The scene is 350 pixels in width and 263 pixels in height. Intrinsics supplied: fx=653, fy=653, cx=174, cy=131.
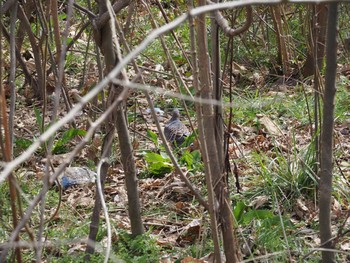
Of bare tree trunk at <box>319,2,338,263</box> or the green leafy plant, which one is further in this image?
the green leafy plant

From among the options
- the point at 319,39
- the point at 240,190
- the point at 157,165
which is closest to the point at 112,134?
the point at 240,190

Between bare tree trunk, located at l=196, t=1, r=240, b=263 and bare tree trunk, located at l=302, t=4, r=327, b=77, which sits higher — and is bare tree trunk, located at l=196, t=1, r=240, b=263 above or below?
below

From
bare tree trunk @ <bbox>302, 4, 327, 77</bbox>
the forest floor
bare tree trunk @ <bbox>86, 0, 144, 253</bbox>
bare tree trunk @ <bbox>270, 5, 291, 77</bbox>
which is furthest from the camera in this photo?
bare tree trunk @ <bbox>270, 5, 291, 77</bbox>

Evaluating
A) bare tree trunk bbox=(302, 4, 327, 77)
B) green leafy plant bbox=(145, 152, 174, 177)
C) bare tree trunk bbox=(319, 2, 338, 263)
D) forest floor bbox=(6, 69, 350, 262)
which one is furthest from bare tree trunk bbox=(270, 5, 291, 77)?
bare tree trunk bbox=(319, 2, 338, 263)

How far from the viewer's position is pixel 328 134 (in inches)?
84.4

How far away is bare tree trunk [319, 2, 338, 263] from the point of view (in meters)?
1.96

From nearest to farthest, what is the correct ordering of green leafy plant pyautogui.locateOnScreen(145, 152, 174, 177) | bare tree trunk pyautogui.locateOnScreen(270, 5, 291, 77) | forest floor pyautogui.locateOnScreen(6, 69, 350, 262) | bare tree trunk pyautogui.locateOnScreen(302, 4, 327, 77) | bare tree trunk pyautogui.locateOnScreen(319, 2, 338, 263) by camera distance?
bare tree trunk pyautogui.locateOnScreen(319, 2, 338, 263), forest floor pyautogui.locateOnScreen(6, 69, 350, 262), bare tree trunk pyautogui.locateOnScreen(302, 4, 327, 77), green leafy plant pyautogui.locateOnScreen(145, 152, 174, 177), bare tree trunk pyautogui.locateOnScreen(270, 5, 291, 77)

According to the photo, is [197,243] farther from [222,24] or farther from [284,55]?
[284,55]

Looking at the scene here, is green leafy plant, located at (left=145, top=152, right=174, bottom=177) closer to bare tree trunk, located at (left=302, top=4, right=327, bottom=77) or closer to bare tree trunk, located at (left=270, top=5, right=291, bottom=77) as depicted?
bare tree trunk, located at (left=302, top=4, right=327, bottom=77)

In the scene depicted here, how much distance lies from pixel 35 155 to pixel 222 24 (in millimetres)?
2724

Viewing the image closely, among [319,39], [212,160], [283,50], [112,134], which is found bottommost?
[212,160]

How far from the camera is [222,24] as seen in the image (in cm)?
182

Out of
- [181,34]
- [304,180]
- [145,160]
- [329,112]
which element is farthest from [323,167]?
[181,34]

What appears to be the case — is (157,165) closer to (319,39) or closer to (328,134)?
(319,39)
